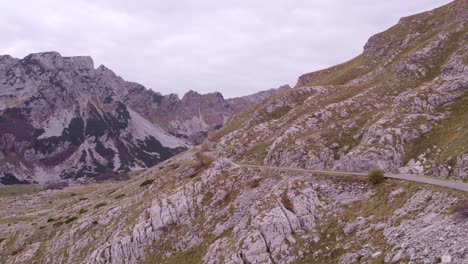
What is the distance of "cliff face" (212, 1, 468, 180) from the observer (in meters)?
48.5

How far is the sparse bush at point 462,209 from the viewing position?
24.6 meters

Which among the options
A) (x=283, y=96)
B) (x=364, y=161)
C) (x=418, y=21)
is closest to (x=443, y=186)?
(x=364, y=161)

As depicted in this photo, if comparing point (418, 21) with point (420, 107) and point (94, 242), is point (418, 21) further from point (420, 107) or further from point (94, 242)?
point (94, 242)

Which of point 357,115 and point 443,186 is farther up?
point 357,115

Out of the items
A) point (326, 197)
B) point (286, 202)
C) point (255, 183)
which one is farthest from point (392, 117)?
point (286, 202)

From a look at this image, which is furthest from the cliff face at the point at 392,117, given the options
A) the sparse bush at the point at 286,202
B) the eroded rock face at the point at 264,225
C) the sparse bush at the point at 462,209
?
the sparse bush at the point at 462,209

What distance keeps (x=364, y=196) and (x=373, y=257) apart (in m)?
12.0

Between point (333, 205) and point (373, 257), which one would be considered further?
point (333, 205)

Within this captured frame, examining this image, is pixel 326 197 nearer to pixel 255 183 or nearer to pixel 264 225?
pixel 264 225

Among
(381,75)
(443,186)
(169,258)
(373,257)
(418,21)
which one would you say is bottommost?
(169,258)

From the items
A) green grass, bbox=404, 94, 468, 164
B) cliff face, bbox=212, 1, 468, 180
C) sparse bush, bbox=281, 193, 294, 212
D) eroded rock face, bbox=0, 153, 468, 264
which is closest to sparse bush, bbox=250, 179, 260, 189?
eroded rock face, bbox=0, 153, 468, 264

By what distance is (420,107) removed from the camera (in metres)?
57.5

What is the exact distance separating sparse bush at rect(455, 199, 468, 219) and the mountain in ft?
0.81

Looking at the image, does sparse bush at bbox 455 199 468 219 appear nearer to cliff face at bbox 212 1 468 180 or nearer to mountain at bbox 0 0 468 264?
mountain at bbox 0 0 468 264
